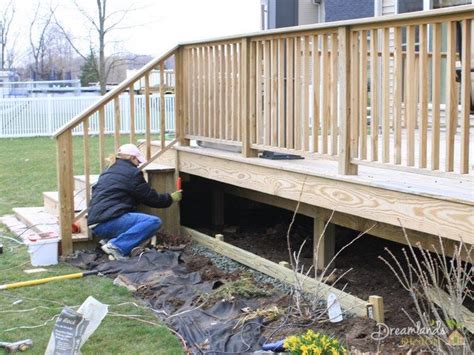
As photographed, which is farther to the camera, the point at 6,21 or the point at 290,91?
the point at 6,21

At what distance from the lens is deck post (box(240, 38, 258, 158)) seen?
21.1ft

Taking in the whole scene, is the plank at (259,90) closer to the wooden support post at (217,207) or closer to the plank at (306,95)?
the plank at (306,95)

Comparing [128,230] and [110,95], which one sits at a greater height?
[110,95]

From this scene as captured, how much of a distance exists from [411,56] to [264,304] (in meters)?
2.05

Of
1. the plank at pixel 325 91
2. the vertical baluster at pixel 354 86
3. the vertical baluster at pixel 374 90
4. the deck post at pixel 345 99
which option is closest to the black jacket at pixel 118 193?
the plank at pixel 325 91

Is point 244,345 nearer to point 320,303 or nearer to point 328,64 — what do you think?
point 320,303

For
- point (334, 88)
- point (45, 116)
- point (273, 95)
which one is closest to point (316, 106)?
point (334, 88)

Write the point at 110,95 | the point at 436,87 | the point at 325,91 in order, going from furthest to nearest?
1. the point at 110,95
2. the point at 325,91
3. the point at 436,87

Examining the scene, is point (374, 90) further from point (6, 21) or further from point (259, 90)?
point (6, 21)

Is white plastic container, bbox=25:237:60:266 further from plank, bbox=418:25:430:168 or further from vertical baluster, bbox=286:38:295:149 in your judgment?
plank, bbox=418:25:430:168

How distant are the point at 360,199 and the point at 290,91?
1251 millimetres

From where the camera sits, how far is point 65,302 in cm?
561

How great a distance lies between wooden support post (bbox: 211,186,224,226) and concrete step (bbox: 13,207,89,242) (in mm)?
1794

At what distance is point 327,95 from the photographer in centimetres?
534
